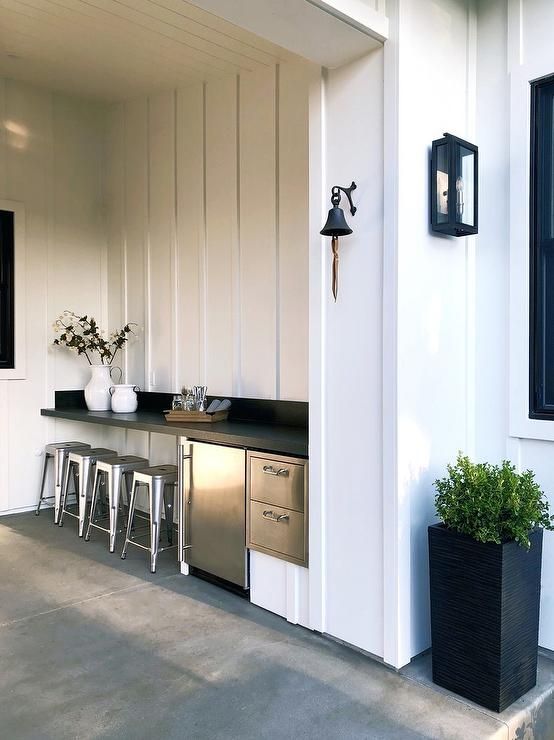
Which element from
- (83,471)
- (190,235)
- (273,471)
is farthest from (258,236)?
(83,471)

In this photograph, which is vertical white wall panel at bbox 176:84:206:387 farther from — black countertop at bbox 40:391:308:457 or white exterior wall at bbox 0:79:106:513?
white exterior wall at bbox 0:79:106:513

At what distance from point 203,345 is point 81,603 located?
199 cm

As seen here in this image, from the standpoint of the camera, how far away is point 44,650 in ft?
9.24

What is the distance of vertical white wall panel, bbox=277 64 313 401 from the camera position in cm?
391

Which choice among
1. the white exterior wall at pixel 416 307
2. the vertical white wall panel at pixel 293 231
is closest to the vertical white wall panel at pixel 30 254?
the vertical white wall panel at pixel 293 231

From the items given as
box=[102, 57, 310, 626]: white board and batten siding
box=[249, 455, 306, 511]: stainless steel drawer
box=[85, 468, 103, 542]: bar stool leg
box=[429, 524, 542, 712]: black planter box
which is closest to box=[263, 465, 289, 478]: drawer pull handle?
box=[249, 455, 306, 511]: stainless steel drawer

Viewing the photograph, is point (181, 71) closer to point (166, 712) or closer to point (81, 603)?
point (81, 603)

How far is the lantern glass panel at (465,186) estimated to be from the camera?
8.81 feet

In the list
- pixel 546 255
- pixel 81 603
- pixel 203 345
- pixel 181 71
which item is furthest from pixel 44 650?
pixel 181 71

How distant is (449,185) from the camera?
2.67 metres

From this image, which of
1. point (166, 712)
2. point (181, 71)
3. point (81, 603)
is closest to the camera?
point (166, 712)

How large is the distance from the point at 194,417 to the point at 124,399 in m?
1.15

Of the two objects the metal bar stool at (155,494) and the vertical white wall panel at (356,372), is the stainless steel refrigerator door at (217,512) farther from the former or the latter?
the vertical white wall panel at (356,372)

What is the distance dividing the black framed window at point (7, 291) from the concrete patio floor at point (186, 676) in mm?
2163
